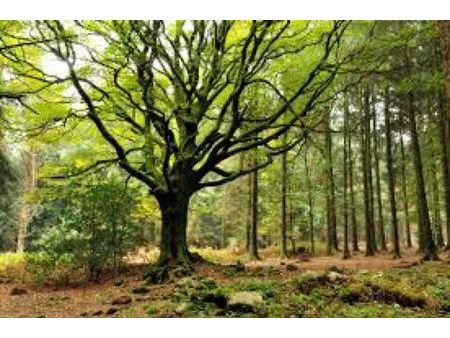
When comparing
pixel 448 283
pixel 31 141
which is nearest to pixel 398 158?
pixel 448 283

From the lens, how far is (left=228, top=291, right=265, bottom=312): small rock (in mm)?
5094

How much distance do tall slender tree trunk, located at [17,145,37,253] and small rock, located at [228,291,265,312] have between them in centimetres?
487

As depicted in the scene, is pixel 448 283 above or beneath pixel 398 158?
beneath

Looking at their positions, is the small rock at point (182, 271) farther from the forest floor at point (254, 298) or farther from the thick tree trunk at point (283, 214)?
the thick tree trunk at point (283, 214)

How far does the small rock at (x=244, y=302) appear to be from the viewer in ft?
16.7

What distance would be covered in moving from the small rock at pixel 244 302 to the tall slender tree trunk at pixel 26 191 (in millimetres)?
4867

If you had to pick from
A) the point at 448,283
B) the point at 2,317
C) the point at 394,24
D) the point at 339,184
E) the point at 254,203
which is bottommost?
the point at 2,317

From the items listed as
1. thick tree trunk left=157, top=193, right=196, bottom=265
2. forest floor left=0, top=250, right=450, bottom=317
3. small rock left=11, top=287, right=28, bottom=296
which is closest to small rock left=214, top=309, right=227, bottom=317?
forest floor left=0, top=250, right=450, bottom=317

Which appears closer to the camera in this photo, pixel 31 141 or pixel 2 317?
pixel 2 317

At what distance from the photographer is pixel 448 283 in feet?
20.6

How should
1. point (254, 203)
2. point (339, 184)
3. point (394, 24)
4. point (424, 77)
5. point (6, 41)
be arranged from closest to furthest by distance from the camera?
point (6, 41) → point (424, 77) → point (394, 24) → point (254, 203) → point (339, 184)

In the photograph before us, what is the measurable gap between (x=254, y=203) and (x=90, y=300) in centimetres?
671

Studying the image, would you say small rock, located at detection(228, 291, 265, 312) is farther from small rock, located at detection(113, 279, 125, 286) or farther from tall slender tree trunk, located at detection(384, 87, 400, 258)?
tall slender tree trunk, located at detection(384, 87, 400, 258)
